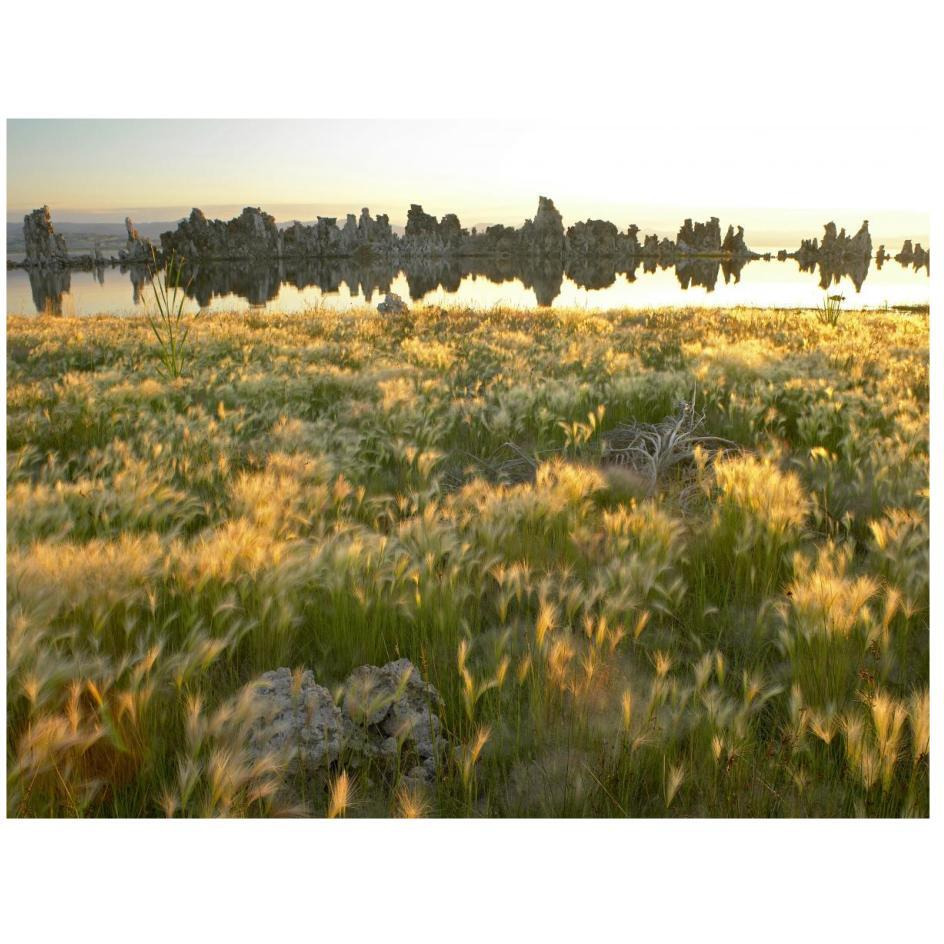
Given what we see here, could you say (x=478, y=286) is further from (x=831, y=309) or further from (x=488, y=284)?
(x=831, y=309)

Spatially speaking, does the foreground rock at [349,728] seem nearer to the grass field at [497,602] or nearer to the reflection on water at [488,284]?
the grass field at [497,602]

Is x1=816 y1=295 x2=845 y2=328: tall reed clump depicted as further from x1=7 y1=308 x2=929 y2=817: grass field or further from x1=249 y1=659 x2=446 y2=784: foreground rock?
x1=249 y1=659 x2=446 y2=784: foreground rock

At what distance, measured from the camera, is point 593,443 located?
498 centimetres

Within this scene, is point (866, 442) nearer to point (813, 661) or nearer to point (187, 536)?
point (813, 661)

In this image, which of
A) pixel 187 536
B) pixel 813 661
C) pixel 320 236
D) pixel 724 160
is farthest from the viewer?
pixel 320 236

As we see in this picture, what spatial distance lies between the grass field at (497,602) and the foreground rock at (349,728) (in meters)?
0.06

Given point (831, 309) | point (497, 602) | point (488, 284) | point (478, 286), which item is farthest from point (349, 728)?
point (488, 284)

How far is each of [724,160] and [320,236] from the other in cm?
690

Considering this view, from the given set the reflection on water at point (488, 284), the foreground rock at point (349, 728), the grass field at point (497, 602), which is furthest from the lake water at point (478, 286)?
the foreground rock at point (349, 728)

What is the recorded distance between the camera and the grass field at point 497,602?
1.97 metres

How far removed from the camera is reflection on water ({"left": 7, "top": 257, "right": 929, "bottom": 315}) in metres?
6.42

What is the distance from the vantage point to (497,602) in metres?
2.79

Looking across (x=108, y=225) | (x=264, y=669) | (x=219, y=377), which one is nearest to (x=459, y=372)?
(x=219, y=377)

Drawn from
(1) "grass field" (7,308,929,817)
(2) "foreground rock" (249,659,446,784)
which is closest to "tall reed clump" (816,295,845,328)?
(1) "grass field" (7,308,929,817)
